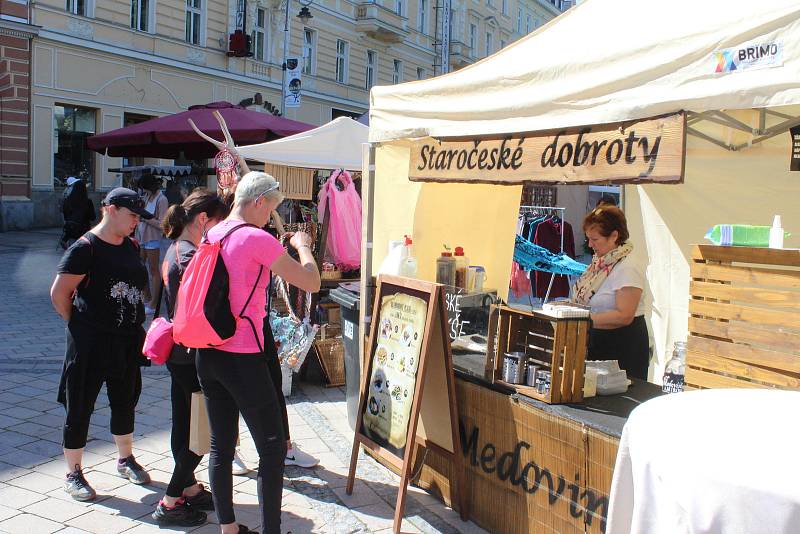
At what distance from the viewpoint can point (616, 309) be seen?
4.14 metres

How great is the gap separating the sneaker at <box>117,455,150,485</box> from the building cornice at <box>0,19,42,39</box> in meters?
16.4

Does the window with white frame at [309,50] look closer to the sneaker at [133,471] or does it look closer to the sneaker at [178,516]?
the sneaker at [133,471]

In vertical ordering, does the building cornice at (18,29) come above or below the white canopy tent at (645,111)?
above

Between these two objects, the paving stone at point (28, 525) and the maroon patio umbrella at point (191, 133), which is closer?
the paving stone at point (28, 525)

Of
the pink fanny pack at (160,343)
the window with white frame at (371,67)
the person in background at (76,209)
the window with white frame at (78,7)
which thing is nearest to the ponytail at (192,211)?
the pink fanny pack at (160,343)

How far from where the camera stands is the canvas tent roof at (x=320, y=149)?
7.37 m

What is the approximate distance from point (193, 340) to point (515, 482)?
1650 millimetres

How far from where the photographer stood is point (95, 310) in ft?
12.6

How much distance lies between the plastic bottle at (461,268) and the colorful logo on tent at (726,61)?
2708mm

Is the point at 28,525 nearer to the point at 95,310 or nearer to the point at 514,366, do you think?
the point at 95,310

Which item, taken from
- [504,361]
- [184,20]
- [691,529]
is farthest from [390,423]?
[184,20]

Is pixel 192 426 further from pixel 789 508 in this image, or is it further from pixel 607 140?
pixel 789 508

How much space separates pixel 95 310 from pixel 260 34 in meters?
22.7

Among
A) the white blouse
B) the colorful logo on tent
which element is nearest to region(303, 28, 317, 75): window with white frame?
the white blouse
